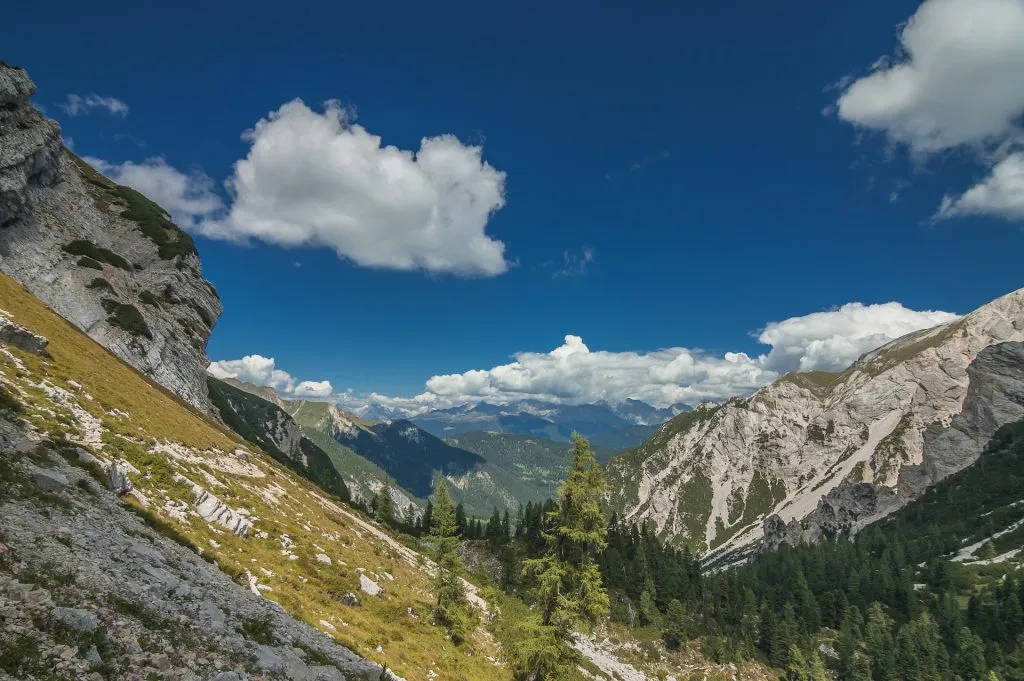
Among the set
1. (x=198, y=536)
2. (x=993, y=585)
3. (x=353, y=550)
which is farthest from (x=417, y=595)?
(x=993, y=585)

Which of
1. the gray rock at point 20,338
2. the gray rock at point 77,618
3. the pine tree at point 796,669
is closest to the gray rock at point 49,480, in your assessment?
the gray rock at point 77,618

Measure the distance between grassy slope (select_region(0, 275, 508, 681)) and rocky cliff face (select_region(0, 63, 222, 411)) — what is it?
1296 inches

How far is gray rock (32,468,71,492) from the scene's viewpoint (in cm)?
1703

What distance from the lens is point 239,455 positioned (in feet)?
156

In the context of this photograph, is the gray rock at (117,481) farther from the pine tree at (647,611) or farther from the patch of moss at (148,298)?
the pine tree at (647,611)

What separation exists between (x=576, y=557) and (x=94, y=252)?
3890 inches

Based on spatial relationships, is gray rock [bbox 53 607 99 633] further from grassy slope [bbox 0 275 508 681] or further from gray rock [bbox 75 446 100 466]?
gray rock [bbox 75 446 100 466]

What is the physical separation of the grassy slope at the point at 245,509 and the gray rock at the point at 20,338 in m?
1.26

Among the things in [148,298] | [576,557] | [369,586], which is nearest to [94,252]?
[148,298]

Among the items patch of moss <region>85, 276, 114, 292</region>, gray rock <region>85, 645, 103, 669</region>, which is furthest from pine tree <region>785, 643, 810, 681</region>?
patch of moss <region>85, 276, 114, 292</region>

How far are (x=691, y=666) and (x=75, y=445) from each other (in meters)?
99.7

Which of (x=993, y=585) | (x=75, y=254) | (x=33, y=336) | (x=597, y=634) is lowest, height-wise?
(x=597, y=634)

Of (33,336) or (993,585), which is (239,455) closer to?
(33,336)

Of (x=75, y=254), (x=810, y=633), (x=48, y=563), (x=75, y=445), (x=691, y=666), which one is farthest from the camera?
(x=810, y=633)
